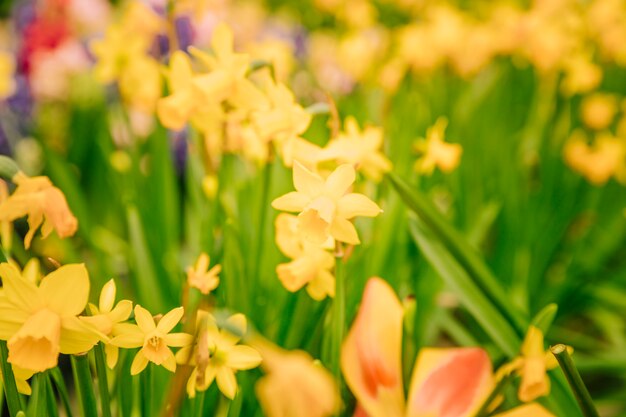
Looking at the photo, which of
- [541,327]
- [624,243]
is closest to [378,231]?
[541,327]

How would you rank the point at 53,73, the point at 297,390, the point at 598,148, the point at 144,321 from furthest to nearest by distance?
the point at 53,73, the point at 598,148, the point at 144,321, the point at 297,390

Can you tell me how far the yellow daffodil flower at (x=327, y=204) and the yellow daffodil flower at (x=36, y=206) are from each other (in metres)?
0.15

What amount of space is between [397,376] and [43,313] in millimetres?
242

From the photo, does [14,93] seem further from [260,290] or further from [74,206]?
[260,290]

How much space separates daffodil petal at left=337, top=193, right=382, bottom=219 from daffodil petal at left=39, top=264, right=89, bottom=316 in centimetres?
16

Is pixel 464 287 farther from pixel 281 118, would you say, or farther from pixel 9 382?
pixel 9 382

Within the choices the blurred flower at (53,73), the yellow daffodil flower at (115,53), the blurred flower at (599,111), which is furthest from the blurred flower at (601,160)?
the blurred flower at (53,73)

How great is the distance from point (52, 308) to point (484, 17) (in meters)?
2.01

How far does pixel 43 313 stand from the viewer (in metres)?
0.32

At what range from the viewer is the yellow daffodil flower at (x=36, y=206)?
41cm

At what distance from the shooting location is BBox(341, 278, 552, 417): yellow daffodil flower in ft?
1.39

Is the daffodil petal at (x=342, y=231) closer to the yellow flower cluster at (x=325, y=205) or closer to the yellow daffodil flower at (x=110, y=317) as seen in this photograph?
the yellow flower cluster at (x=325, y=205)

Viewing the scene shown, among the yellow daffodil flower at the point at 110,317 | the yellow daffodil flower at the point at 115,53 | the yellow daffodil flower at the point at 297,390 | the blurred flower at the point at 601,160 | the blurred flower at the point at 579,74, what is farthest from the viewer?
the blurred flower at the point at 579,74

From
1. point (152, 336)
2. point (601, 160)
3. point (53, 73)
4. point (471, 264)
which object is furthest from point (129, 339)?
point (53, 73)
